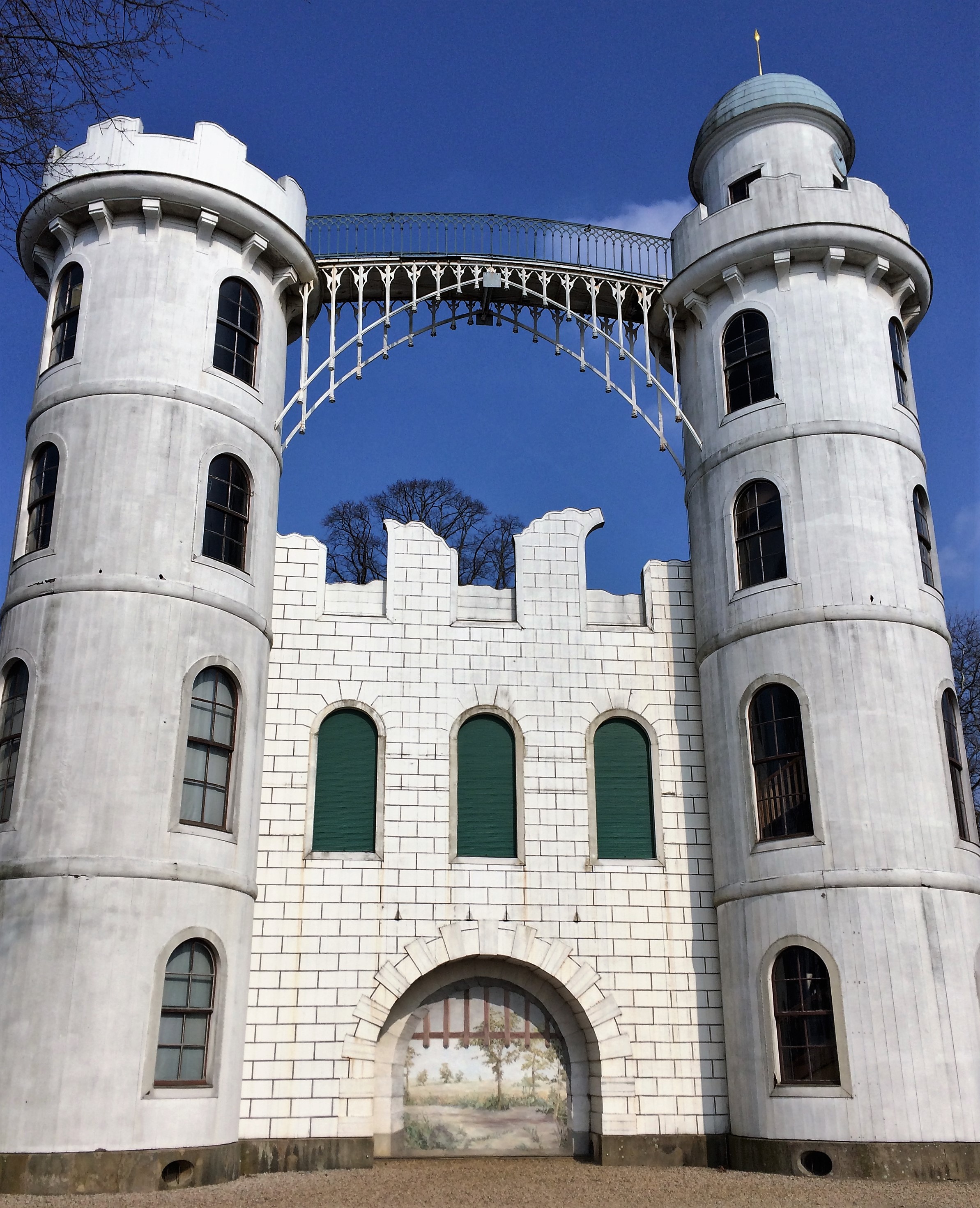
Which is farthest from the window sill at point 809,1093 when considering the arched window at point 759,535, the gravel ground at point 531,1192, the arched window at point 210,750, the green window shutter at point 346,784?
the arched window at point 210,750

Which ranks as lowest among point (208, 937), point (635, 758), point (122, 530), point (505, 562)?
point (208, 937)

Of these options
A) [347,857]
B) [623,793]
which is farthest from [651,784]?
[347,857]

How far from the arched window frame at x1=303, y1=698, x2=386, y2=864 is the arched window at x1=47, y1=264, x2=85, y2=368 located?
7249mm

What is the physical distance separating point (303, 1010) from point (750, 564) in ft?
33.2

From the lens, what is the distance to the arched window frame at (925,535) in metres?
20.2

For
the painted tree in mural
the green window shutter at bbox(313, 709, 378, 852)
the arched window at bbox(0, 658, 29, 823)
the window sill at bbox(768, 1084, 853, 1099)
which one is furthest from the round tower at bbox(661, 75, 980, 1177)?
the arched window at bbox(0, 658, 29, 823)

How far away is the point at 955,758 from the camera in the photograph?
19.2 m

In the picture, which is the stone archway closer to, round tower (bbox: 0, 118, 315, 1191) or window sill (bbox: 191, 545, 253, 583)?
round tower (bbox: 0, 118, 315, 1191)

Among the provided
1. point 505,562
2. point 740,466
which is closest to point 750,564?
point 740,466

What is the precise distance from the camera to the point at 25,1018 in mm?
15430

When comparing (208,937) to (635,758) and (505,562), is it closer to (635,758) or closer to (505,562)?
(635,758)

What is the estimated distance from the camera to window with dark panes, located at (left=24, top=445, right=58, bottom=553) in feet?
61.3

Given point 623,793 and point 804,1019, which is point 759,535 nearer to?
point 623,793

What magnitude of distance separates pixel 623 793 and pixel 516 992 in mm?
3686
